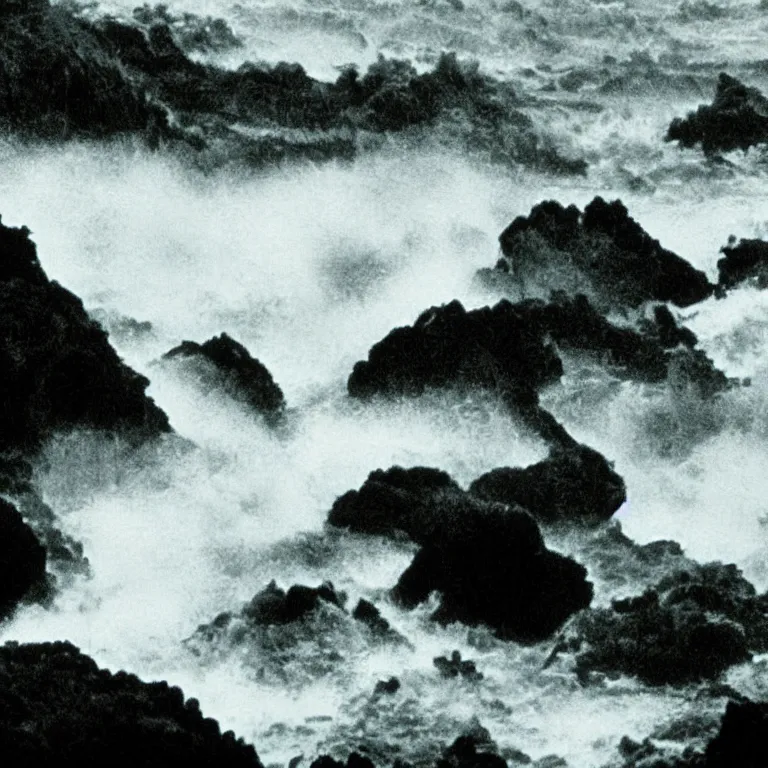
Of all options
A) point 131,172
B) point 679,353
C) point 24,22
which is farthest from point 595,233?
point 24,22

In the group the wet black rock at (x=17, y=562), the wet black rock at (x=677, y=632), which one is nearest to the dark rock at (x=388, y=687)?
the wet black rock at (x=677, y=632)

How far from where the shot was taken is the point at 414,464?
15.2 m

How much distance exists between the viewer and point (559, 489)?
47.1 ft

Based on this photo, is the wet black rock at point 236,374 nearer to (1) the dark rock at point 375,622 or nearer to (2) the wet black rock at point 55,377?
(2) the wet black rock at point 55,377

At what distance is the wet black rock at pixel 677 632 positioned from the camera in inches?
492

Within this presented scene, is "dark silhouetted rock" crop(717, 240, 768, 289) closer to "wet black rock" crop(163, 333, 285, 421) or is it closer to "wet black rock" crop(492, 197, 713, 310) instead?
"wet black rock" crop(492, 197, 713, 310)

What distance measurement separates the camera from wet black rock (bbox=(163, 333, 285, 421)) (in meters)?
15.7

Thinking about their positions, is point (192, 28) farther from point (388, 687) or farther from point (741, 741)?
point (741, 741)

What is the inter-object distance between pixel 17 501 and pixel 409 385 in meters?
3.71

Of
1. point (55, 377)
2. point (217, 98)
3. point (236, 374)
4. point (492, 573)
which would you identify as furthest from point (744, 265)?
point (55, 377)

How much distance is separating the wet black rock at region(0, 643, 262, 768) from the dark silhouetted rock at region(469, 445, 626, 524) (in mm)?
3971

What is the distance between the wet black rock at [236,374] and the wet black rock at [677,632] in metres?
3.92

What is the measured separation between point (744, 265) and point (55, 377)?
7.81 metres

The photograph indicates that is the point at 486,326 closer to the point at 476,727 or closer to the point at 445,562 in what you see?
the point at 445,562
